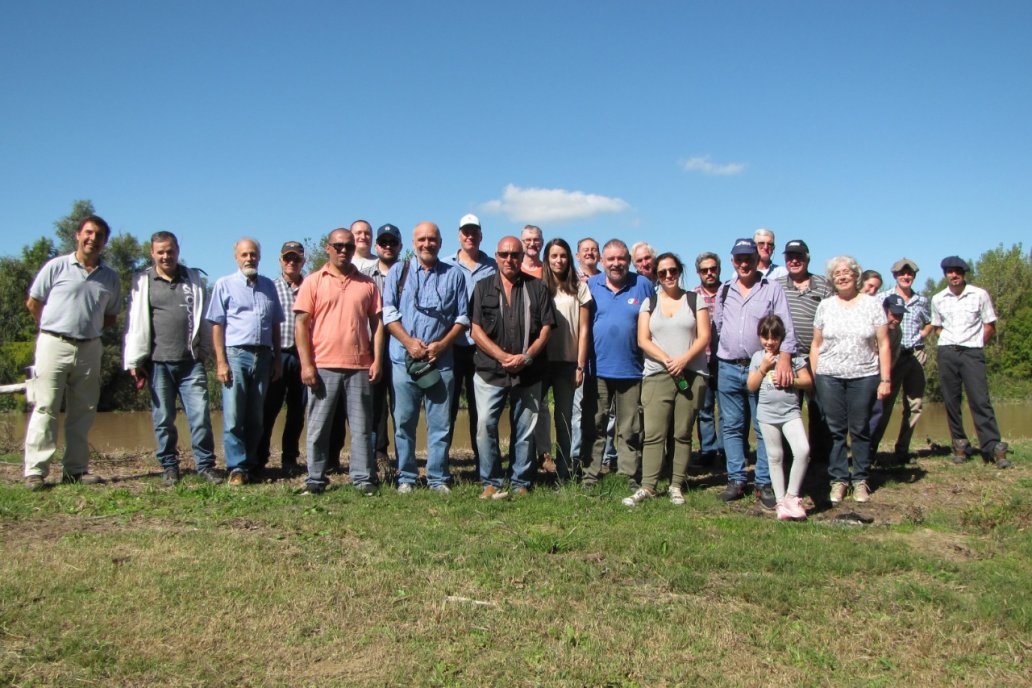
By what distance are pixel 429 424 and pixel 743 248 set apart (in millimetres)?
2890

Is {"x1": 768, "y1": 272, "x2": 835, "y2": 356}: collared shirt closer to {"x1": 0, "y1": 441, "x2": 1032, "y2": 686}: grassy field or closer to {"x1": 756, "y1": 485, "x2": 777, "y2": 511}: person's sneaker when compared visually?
{"x1": 756, "y1": 485, "x2": 777, "y2": 511}: person's sneaker

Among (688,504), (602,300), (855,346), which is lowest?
(688,504)

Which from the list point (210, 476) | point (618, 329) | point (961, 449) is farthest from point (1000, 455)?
point (210, 476)

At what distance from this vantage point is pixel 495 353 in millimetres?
6219

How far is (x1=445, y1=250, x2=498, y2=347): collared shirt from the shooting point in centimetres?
678

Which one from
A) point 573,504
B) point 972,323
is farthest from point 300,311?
point 972,323

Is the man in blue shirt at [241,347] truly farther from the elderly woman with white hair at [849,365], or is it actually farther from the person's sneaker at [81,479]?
the elderly woman with white hair at [849,365]

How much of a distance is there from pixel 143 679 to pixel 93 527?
2.44 m

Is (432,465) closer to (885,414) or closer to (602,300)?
(602,300)

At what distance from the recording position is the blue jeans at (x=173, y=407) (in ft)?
22.2

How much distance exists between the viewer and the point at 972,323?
7.96 meters

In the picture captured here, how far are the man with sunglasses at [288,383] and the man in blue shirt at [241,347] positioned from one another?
11.5 inches

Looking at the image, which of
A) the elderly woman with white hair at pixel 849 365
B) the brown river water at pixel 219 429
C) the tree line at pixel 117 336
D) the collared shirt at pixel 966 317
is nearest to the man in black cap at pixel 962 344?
the collared shirt at pixel 966 317

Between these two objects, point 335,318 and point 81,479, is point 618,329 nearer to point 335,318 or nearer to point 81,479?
point 335,318
